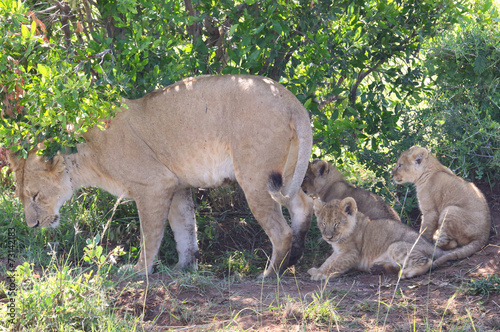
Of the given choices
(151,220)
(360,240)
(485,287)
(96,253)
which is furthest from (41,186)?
(485,287)

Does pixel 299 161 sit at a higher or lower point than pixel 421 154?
higher

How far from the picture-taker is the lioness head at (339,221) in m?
5.19

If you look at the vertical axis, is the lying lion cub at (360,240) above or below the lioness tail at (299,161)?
below

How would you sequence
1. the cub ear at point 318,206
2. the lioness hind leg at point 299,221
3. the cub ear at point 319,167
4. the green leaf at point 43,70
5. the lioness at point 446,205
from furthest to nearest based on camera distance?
the cub ear at point 319,167 → the lioness hind leg at point 299,221 → the cub ear at point 318,206 → the lioness at point 446,205 → the green leaf at point 43,70

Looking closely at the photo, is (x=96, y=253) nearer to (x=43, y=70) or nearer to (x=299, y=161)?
(x=43, y=70)

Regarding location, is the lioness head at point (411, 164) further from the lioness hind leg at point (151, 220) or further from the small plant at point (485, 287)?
the lioness hind leg at point (151, 220)

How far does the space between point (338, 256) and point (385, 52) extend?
2.14 m

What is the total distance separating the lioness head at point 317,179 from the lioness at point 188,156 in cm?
59

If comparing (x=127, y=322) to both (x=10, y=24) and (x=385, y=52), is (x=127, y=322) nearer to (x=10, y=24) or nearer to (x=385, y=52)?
(x=10, y=24)

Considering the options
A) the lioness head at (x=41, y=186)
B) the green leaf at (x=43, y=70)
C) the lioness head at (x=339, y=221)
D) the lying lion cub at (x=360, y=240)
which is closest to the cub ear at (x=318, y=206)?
the lying lion cub at (x=360, y=240)

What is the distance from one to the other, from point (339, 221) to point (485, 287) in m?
1.44

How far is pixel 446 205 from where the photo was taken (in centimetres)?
543

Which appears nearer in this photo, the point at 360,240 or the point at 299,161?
the point at 299,161

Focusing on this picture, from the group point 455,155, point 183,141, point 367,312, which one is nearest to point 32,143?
point 183,141
